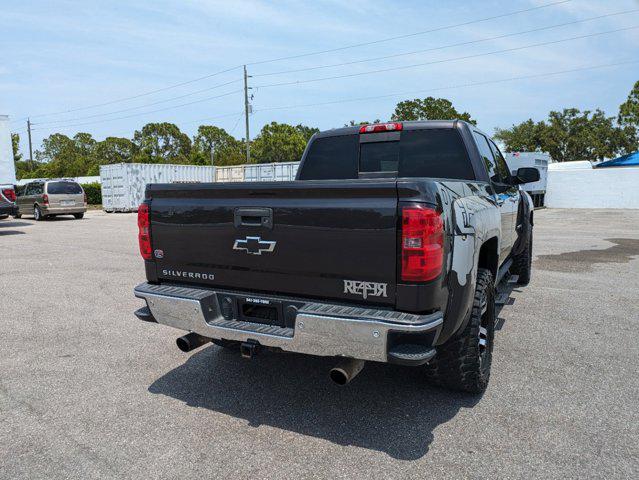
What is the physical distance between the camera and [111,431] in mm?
3184

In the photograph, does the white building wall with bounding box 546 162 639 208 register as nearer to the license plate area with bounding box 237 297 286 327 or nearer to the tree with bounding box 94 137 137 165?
the license plate area with bounding box 237 297 286 327

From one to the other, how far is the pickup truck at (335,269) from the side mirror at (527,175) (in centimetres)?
130

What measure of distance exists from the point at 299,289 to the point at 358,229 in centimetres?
56

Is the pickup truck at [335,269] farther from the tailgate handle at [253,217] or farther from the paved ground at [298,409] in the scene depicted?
the paved ground at [298,409]

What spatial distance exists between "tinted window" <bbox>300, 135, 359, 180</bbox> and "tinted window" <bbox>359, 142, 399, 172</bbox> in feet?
0.28

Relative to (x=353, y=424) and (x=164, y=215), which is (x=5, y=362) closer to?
(x=164, y=215)

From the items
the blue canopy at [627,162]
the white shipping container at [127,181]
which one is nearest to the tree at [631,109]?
the blue canopy at [627,162]

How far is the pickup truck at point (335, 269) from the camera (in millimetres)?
2723

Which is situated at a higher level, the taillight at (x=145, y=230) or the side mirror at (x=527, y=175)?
the side mirror at (x=527, y=175)

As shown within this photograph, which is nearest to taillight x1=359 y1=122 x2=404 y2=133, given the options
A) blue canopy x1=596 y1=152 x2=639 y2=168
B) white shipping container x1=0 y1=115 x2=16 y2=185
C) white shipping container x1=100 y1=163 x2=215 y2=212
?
white shipping container x1=0 y1=115 x2=16 y2=185

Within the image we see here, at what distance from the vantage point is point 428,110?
49781 mm

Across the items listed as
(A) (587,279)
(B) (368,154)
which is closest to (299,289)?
(B) (368,154)

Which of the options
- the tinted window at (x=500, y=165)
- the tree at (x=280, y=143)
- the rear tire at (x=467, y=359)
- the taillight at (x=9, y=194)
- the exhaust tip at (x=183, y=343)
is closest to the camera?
the rear tire at (x=467, y=359)

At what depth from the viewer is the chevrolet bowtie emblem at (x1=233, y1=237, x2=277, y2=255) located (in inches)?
123
